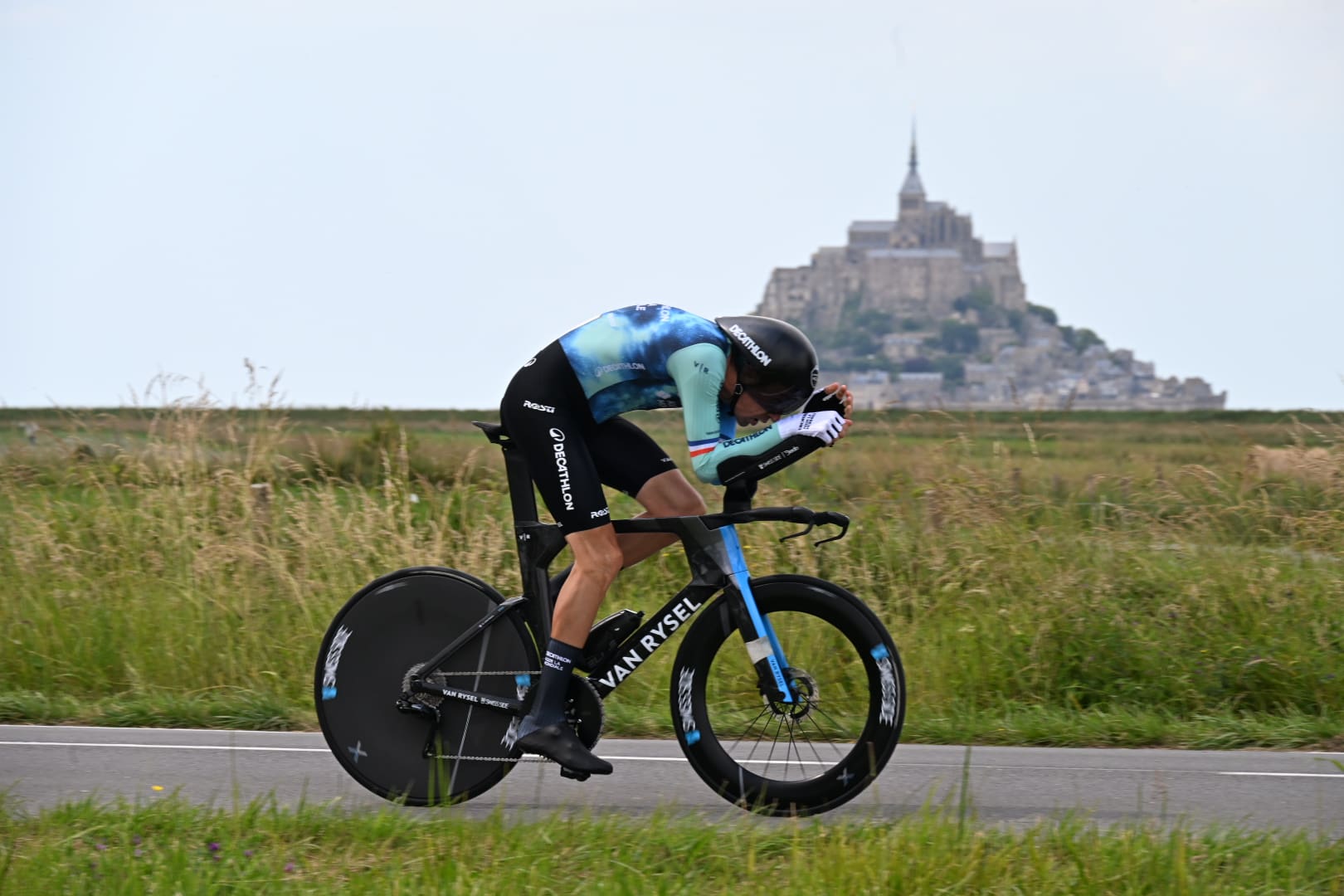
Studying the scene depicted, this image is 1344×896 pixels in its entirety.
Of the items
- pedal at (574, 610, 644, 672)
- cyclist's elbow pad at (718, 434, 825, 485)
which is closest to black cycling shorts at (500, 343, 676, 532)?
pedal at (574, 610, 644, 672)

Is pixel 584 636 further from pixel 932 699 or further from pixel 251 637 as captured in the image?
pixel 251 637

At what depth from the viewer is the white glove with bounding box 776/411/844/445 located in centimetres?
478

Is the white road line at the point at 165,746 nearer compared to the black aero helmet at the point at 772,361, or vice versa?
the black aero helmet at the point at 772,361

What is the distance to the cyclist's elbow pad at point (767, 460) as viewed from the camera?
4801 millimetres

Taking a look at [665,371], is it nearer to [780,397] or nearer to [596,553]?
[780,397]

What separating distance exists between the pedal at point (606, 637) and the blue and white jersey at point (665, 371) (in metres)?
0.70

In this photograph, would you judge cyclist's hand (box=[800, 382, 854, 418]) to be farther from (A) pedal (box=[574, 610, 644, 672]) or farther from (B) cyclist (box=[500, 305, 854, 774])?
(A) pedal (box=[574, 610, 644, 672])

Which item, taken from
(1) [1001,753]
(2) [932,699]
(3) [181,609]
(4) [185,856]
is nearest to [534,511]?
(4) [185,856]

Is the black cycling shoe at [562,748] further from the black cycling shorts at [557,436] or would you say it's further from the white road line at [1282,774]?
the white road line at [1282,774]

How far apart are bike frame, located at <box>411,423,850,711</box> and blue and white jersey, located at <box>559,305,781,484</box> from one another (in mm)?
276

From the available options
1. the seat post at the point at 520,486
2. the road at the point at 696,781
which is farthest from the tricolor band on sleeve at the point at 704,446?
the road at the point at 696,781

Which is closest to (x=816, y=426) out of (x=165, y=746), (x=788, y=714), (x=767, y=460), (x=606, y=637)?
A: (x=767, y=460)

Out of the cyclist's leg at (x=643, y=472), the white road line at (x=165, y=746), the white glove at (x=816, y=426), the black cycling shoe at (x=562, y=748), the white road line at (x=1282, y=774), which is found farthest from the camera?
the white road line at (x=165, y=746)

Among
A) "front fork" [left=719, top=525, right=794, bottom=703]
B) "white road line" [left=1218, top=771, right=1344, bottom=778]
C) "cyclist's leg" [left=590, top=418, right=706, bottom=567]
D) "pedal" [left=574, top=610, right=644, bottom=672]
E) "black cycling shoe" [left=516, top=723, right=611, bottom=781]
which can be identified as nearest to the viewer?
"black cycling shoe" [left=516, top=723, right=611, bottom=781]
